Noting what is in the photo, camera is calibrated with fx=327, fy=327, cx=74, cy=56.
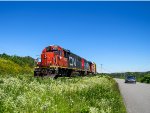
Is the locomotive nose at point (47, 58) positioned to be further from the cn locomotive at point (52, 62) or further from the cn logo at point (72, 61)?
the cn logo at point (72, 61)

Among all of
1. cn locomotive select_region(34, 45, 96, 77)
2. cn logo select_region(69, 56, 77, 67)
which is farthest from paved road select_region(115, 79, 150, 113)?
cn logo select_region(69, 56, 77, 67)

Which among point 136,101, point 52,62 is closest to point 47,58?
point 52,62

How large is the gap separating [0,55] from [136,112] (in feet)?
180

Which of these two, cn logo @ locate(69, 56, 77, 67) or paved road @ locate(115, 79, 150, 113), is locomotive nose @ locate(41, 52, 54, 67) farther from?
paved road @ locate(115, 79, 150, 113)

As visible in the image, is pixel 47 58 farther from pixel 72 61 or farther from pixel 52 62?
pixel 72 61

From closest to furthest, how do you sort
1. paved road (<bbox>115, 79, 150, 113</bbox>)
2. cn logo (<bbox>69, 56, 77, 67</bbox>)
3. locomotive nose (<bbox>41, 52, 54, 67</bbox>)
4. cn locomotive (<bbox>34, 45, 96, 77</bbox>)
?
paved road (<bbox>115, 79, 150, 113</bbox>)
cn locomotive (<bbox>34, 45, 96, 77</bbox>)
locomotive nose (<bbox>41, 52, 54, 67</bbox>)
cn logo (<bbox>69, 56, 77, 67</bbox>)

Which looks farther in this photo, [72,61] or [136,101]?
[72,61]

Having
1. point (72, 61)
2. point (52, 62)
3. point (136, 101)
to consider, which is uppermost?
point (72, 61)

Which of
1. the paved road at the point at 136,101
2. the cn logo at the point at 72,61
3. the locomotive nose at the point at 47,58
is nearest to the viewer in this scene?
the paved road at the point at 136,101

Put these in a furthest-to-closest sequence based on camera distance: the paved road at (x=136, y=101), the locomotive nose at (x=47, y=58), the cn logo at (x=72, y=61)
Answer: the cn logo at (x=72, y=61), the locomotive nose at (x=47, y=58), the paved road at (x=136, y=101)

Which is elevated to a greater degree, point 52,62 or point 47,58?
point 47,58

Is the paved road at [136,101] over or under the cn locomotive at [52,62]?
under

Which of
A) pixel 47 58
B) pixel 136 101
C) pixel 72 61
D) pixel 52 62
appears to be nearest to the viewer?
pixel 136 101

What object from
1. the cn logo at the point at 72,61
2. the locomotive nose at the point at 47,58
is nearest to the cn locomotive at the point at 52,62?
the locomotive nose at the point at 47,58
